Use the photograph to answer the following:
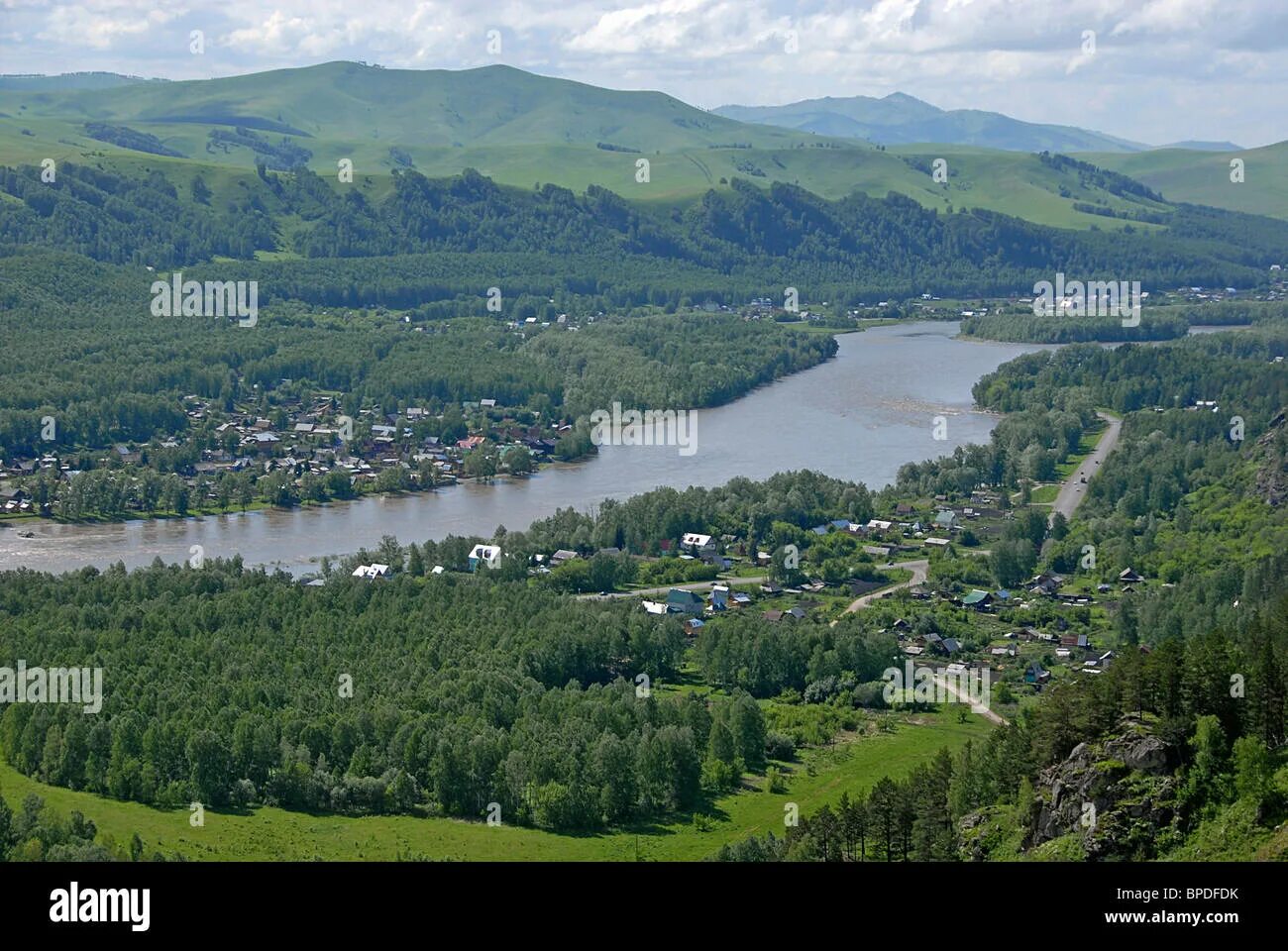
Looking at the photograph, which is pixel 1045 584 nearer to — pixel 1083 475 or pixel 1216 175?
pixel 1083 475

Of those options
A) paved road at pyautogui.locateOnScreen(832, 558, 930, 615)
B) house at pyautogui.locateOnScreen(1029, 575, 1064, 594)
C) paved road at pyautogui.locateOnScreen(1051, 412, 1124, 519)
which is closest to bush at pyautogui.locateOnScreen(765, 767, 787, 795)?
paved road at pyautogui.locateOnScreen(832, 558, 930, 615)

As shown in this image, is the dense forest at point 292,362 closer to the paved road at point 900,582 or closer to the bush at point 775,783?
the paved road at point 900,582

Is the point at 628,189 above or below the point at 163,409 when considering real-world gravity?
above

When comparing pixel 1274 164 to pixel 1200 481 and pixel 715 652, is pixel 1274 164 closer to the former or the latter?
pixel 1200 481

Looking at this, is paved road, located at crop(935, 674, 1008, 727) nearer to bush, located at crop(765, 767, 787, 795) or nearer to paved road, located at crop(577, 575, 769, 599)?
bush, located at crop(765, 767, 787, 795)

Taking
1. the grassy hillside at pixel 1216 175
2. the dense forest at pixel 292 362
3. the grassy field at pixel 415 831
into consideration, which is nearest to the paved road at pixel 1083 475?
the dense forest at pixel 292 362
